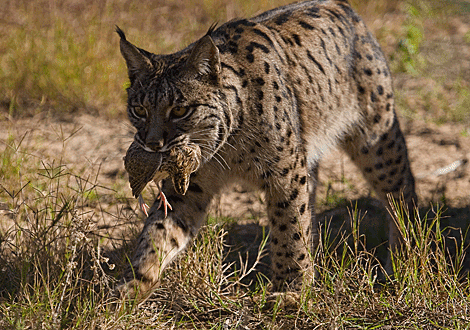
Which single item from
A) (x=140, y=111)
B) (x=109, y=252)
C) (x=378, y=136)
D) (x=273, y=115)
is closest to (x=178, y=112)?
(x=140, y=111)

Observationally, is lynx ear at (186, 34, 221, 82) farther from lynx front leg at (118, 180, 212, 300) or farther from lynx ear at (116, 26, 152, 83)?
lynx front leg at (118, 180, 212, 300)

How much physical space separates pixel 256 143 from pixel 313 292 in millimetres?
899

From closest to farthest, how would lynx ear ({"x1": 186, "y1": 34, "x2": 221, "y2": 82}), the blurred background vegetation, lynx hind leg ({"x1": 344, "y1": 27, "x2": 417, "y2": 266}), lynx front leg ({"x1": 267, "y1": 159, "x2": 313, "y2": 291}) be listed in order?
1. lynx ear ({"x1": 186, "y1": 34, "x2": 221, "y2": 82})
2. lynx front leg ({"x1": 267, "y1": 159, "x2": 313, "y2": 291})
3. lynx hind leg ({"x1": 344, "y1": 27, "x2": 417, "y2": 266})
4. the blurred background vegetation

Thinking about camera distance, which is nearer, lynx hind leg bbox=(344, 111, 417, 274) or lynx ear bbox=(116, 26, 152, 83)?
lynx ear bbox=(116, 26, 152, 83)

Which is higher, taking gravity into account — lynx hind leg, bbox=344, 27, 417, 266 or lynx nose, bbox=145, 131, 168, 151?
lynx nose, bbox=145, 131, 168, 151

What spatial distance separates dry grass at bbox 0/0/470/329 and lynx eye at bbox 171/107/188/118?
705 mm

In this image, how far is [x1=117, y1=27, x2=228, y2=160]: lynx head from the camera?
312cm

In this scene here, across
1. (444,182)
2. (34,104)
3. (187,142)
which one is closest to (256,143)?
(187,142)

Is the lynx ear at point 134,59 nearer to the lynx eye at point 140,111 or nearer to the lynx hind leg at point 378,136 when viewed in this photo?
the lynx eye at point 140,111

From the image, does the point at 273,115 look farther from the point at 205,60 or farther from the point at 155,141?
the point at 155,141

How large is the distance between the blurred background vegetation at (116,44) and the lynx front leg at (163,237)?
7.18 ft

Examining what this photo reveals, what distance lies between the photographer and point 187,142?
3.18 metres

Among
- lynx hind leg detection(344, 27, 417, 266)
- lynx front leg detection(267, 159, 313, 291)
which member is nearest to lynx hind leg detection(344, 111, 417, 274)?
lynx hind leg detection(344, 27, 417, 266)

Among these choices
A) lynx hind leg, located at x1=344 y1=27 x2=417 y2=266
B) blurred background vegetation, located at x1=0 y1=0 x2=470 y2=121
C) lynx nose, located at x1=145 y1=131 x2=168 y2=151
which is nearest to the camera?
lynx nose, located at x1=145 y1=131 x2=168 y2=151
